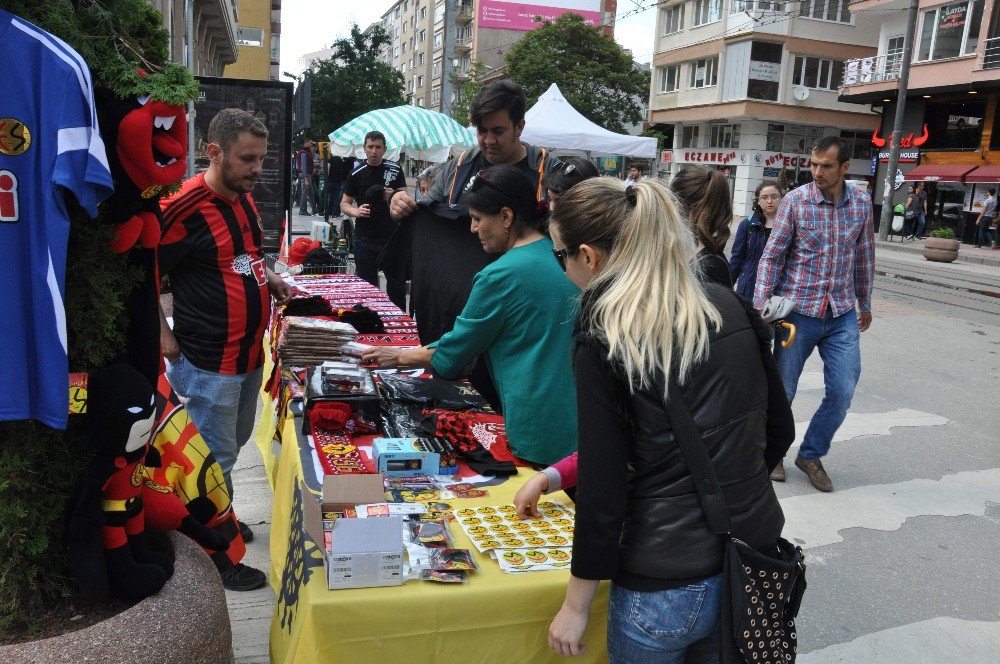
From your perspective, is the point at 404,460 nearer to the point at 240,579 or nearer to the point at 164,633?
the point at 164,633

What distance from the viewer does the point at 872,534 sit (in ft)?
15.1

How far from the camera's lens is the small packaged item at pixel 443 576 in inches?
86.5

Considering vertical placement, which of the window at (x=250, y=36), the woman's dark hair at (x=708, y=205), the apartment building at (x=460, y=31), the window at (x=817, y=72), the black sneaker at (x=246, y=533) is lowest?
the black sneaker at (x=246, y=533)

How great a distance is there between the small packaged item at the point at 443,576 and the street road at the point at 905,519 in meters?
1.92

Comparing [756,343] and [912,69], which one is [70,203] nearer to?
[756,343]

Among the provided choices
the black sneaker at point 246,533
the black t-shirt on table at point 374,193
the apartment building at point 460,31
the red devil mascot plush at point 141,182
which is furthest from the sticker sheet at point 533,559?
the apartment building at point 460,31

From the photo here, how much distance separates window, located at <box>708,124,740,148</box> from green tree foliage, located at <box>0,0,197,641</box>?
45.7 metres

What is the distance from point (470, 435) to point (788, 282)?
2901 millimetres

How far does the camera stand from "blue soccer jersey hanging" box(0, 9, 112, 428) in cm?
176

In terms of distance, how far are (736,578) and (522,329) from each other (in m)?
1.34

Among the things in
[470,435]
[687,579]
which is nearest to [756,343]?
[687,579]

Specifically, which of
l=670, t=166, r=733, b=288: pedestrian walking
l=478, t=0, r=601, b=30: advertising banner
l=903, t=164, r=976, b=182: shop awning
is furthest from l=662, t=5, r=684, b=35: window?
l=670, t=166, r=733, b=288: pedestrian walking

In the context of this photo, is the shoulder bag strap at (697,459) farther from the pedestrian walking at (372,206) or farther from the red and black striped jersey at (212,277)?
the pedestrian walking at (372,206)

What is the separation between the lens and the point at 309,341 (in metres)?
4.19
